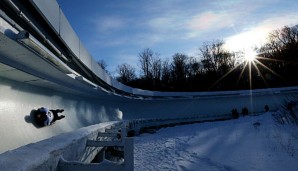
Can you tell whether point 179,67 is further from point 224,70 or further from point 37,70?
point 37,70

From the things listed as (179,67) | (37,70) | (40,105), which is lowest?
(40,105)

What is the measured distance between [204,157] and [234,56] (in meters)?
53.0

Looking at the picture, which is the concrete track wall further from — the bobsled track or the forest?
the forest

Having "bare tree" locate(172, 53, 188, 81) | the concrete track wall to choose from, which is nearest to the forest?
"bare tree" locate(172, 53, 188, 81)

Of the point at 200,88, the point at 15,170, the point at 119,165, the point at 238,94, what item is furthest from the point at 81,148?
the point at 200,88

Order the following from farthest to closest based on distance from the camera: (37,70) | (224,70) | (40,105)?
(224,70) → (40,105) → (37,70)

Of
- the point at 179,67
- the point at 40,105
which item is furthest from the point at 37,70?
the point at 179,67

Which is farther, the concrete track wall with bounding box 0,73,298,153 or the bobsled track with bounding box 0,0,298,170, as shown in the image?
the concrete track wall with bounding box 0,73,298,153

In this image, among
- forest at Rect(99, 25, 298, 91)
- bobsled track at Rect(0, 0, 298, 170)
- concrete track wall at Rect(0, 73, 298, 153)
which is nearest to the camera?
bobsled track at Rect(0, 0, 298, 170)

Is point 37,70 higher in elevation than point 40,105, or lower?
higher

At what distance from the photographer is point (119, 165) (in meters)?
2.35

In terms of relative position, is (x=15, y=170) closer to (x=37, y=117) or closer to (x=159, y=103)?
(x=37, y=117)

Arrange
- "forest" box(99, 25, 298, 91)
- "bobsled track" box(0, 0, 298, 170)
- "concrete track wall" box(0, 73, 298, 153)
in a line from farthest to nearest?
"forest" box(99, 25, 298, 91) → "concrete track wall" box(0, 73, 298, 153) → "bobsled track" box(0, 0, 298, 170)

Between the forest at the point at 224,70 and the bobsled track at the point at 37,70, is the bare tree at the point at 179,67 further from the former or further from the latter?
the bobsled track at the point at 37,70
